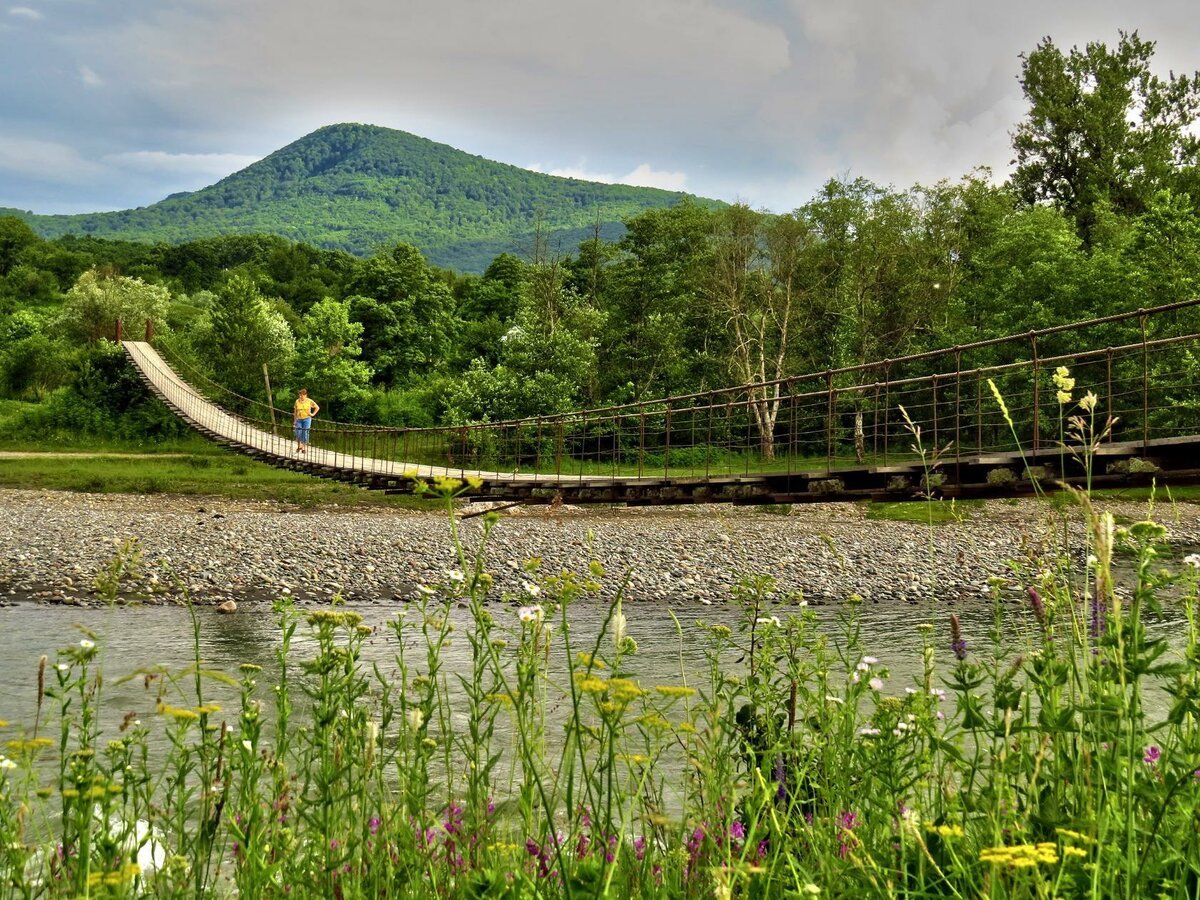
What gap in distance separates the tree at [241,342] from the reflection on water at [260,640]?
83.2ft

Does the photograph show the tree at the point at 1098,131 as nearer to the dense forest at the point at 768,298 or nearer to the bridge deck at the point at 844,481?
the dense forest at the point at 768,298

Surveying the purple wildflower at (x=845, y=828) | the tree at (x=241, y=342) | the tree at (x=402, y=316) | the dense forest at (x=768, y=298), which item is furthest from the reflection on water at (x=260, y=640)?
the tree at (x=402, y=316)

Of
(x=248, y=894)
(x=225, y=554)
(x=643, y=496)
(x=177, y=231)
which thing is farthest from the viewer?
(x=177, y=231)

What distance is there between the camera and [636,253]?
3859 cm

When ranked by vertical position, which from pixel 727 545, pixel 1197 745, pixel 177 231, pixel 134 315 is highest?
pixel 177 231

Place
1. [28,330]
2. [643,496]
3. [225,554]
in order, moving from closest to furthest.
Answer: [643,496], [225,554], [28,330]

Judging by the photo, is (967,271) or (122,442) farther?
(967,271)

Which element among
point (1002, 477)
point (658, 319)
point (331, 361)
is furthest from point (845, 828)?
point (331, 361)

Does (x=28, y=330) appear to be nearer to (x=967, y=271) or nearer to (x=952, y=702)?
(x=967, y=271)

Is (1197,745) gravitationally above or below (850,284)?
below

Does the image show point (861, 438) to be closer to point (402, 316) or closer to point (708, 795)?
point (708, 795)

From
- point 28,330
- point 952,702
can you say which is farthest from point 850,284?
point 28,330

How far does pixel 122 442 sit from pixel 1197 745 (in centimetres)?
3657

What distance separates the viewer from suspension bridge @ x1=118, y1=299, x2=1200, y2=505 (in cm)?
634
